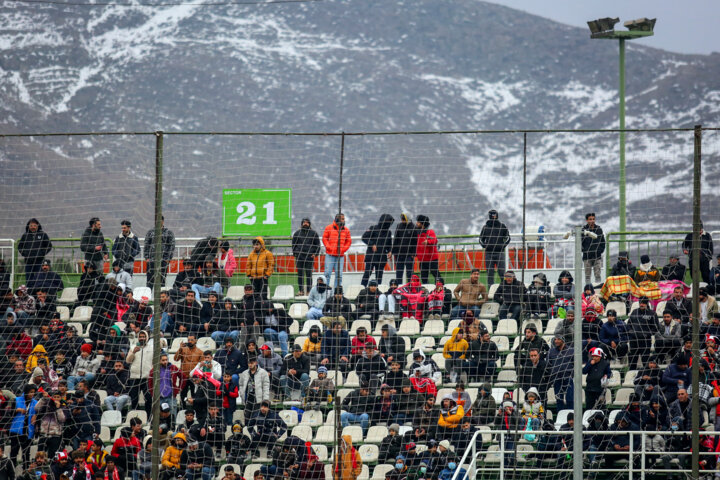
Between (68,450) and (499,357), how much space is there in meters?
6.07

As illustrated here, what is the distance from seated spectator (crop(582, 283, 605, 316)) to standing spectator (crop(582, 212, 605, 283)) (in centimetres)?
71

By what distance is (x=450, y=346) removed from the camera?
46.3ft

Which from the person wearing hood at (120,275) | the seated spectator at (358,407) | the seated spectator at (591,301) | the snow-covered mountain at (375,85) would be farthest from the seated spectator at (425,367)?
the snow-covered mountain at (375,85)

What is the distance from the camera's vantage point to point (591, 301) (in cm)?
1460

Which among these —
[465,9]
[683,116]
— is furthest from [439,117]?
[465,9]

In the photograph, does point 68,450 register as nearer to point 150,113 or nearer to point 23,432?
point 23,432

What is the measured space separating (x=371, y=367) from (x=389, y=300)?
1795 millimetres

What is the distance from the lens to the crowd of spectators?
12773 mm

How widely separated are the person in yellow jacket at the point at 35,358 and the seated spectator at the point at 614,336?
784 cm

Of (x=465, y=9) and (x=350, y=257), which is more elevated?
(x=465, y=9)

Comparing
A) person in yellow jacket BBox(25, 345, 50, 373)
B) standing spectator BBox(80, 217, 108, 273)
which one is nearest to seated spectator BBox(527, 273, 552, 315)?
standing spectator BBox(80, 217, 108, 273)

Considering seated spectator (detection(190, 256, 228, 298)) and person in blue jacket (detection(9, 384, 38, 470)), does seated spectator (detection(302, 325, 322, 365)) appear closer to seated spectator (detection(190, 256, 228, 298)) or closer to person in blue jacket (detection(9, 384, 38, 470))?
seated spectator (detection(190, 256, 228, 298))

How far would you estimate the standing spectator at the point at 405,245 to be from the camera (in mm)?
15387

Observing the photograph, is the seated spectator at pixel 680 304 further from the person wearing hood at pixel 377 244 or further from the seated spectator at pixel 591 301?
the person wearing hood at pixel 377 244
